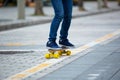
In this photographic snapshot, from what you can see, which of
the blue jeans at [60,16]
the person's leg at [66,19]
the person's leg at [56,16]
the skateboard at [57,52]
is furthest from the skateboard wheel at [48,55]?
the person's leg at [66,19]

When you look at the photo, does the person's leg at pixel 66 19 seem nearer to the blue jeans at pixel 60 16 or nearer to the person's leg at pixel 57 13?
the blue jeans at pixel 60 16

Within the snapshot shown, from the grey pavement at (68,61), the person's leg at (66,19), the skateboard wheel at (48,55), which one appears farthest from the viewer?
the person's leg at (66,19)

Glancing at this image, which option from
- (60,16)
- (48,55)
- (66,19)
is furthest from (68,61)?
(66,19)

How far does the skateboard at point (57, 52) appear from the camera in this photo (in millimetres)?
10328

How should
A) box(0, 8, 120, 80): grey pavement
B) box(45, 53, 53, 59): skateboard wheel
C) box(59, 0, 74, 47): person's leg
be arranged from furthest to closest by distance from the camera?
box(59, 0, 74, 47): person's leg, box(45, 53, 53, 59): skateboard wheel, box(0, 8, 120, 80): grey pavement

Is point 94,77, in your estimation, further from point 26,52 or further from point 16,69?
point 26,52

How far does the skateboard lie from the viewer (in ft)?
33.9

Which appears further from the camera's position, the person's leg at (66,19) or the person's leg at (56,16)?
the person's leg at (66,19)

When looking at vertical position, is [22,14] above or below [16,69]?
below

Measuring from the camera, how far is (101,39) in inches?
562

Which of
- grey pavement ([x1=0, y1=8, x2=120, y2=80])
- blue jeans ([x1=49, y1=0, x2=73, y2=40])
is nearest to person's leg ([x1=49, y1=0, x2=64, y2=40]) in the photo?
blue jeans ([x1=49, y1=0, x2=73, y2=40])

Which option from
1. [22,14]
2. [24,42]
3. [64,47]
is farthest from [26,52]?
[22,14]

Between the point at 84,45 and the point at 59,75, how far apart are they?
14.6 feet

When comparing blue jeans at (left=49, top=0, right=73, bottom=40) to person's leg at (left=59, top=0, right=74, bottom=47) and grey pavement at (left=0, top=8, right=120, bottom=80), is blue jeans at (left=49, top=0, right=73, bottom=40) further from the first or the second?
grey pavement at (left=0, top=8, right=120, bottom=80)
